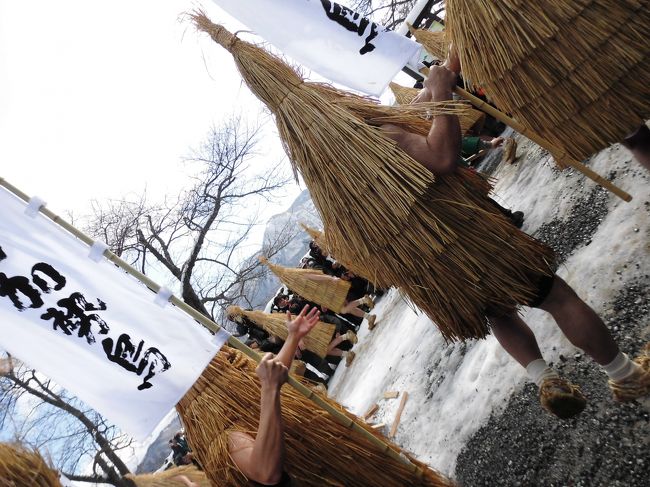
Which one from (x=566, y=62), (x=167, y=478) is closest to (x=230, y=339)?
(x=167, y=478)

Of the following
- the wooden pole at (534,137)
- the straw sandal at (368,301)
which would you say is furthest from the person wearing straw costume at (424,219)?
the straw sandal at (368,301)

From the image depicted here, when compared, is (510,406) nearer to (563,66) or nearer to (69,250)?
(563,66)

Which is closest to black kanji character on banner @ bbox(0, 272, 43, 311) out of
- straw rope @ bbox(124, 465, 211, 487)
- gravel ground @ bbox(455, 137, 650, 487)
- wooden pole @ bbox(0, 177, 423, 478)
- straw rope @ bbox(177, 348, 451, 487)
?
wooden pole @ bbox(0, 177, 423, 478)

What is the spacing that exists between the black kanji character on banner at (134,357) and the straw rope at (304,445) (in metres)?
0.29

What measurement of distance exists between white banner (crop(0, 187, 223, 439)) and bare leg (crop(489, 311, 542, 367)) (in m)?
1.31

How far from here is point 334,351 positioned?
7148mm

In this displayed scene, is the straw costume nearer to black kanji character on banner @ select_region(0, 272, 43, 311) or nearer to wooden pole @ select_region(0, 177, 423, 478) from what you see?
wooden pole @ select_region(0, 177, 423, 478)

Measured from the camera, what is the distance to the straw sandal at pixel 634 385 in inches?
74.2

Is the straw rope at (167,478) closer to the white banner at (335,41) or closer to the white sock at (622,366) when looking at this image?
the white sock at (622,366)

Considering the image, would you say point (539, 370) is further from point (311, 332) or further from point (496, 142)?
point (311, 332)

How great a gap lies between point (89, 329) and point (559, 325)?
2059mm

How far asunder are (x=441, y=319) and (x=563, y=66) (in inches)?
44.7

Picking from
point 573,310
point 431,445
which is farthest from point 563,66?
point 431,445

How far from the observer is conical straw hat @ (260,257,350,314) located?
6852mm
